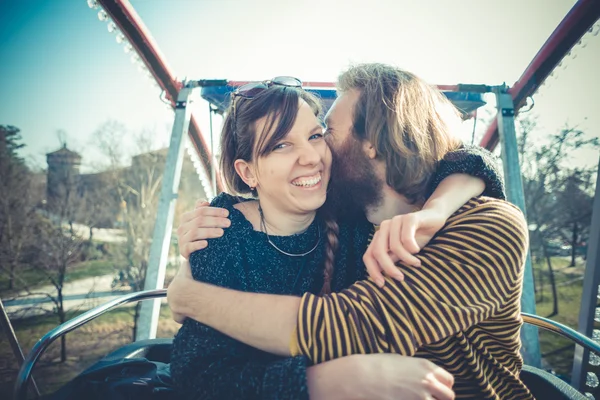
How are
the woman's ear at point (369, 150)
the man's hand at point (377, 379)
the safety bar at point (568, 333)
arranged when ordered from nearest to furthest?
1. the man's hand at point (377, 379)
2. the safety bar at point (568, 333)
3. the woman's ear at point (369, 150)

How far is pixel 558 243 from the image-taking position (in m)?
12.4

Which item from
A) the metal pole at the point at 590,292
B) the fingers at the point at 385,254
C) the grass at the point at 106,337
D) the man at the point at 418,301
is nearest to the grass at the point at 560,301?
the grass at the point at 106,337

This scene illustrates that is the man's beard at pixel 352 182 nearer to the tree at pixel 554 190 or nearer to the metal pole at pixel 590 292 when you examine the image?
the metal pole at pixel 590 292

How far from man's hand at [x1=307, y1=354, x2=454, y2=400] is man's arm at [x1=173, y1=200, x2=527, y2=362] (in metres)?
0.04

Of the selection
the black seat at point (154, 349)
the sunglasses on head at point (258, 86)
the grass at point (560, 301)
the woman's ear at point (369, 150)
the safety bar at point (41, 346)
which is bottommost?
the grass at point (560, 301)

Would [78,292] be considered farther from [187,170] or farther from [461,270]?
[461,270]

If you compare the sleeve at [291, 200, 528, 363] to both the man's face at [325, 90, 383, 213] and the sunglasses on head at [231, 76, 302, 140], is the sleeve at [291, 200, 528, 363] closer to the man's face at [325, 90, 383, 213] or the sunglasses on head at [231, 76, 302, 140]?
the man's face at [325, 90, 383, 213]

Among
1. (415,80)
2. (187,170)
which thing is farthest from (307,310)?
(187,170)

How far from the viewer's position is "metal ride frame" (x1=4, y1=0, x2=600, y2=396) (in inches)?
90.2

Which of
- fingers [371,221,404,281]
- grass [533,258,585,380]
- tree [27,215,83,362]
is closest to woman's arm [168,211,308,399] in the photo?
fingers [371,221,404,281]

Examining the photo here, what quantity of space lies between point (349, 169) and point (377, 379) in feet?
3.29

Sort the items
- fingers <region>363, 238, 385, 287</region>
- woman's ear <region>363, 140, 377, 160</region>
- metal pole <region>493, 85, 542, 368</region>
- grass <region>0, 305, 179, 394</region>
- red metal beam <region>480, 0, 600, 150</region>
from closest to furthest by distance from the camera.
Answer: fingers <region>363, 238, 385, 287</region> → woman's ear <region>363, 140, 377, 160</region> → red metal beam <region>480, 0, 600, 150</region> → metal pole <region>493, 85, 542, 368</region> → grass <region>0, 305, 179, 394</region>

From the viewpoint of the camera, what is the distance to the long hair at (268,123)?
4.94 ft

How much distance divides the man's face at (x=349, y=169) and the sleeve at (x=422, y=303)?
2.10ft
